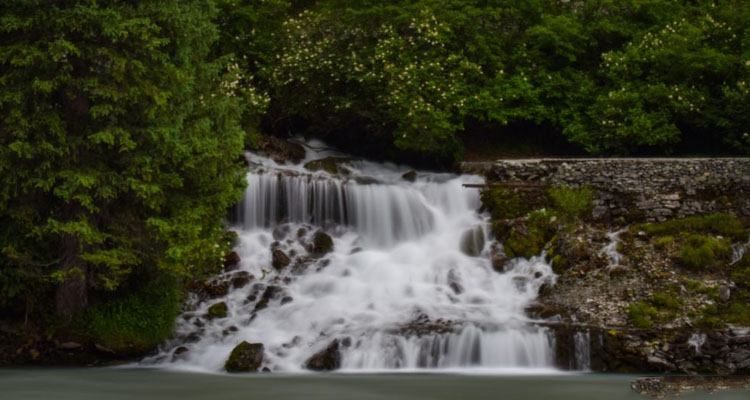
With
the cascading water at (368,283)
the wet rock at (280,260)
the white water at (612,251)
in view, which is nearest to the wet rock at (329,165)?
the cascading water at (368,283)

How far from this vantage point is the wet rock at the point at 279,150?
22.9 m

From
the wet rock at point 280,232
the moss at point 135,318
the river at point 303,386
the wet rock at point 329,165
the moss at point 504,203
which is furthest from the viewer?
the wet rock at point 329,165

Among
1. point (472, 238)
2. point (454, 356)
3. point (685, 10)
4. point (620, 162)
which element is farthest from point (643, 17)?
point (454, 356)

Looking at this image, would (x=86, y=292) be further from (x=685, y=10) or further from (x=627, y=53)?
(x=685, y=10)

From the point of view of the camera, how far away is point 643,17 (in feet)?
85.0

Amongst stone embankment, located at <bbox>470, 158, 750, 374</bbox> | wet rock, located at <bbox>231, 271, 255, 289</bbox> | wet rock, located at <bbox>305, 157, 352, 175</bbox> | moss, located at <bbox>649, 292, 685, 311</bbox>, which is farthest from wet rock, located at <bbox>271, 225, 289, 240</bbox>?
moss, located at <bbox>649, 292, 685, 311</bbox>

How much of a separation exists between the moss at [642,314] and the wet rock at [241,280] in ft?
25.0

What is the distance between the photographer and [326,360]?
47.0 feet

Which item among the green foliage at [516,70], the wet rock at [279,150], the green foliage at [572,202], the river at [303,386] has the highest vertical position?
the green foliage at [516,70]

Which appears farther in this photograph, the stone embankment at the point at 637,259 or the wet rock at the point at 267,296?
the wet rock at the point at 267,296

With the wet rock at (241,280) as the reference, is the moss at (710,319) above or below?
below

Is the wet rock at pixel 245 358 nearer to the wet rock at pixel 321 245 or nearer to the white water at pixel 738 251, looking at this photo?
the wet rock at pixel 321 245

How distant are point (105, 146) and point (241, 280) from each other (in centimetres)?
461

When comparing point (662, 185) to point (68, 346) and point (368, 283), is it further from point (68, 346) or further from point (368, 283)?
point (68, 346)
